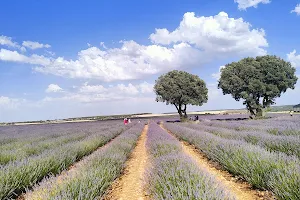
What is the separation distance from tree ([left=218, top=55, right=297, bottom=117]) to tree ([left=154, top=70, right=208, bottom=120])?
6496 mm

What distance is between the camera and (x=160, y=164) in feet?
16.8

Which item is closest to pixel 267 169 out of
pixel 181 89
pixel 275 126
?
pixel 275 126

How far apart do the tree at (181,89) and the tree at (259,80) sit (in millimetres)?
6496

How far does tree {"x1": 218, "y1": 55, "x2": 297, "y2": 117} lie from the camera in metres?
28.0

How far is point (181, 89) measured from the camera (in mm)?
35781

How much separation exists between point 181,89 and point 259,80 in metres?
Result: 10.9

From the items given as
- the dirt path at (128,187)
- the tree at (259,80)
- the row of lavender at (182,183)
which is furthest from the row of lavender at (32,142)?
the tree at (259,80)

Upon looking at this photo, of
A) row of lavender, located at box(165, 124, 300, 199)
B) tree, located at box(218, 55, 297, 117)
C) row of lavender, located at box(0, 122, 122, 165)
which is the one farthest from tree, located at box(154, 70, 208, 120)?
row of lavender, located at box(165, 124, 300, 199)

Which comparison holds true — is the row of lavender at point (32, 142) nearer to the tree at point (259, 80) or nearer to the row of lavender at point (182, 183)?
the row of lavender at point (182, 183)

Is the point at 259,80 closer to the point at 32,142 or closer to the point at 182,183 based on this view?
the point at 32,142

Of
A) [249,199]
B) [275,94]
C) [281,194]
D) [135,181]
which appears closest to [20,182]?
[135,181]

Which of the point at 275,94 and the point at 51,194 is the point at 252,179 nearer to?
the point at 51,194

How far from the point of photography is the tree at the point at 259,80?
2795cm

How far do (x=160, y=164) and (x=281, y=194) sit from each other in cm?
232
